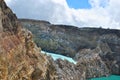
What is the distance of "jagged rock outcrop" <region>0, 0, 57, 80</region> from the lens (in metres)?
27.3

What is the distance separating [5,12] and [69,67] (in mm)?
38249

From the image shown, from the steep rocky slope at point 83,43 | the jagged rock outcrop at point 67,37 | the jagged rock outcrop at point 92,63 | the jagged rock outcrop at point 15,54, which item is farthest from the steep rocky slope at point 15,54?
the jagged rock outcrop at point 67,37

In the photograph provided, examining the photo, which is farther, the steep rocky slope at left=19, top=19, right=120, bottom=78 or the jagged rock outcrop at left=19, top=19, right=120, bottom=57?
the jagged rock outcrop at left=19, top=19, right=120, bottom=57

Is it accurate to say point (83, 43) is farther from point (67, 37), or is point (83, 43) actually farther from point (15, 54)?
point (15, 54)

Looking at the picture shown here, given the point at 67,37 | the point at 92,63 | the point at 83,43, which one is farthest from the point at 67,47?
the point at 92,63

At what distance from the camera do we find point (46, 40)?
11644cm

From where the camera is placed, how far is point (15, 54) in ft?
97.4

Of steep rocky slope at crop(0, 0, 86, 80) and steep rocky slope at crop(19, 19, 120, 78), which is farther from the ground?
steep rocky slope at crop(0, 0, 86, 80)

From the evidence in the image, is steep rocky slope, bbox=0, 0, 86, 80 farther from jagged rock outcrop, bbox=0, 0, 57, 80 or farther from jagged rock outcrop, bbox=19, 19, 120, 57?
jagged rock outcrop, bbox=19, 19, 120, 57

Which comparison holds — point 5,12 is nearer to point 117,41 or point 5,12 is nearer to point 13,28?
point 13,28

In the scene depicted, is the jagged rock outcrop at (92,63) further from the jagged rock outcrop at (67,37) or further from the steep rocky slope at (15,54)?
the steep rocky slope at (15,54)

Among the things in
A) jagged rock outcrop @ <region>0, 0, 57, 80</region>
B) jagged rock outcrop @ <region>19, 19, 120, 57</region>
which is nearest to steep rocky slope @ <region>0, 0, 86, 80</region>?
jagged rock outcrop @ <region>0, 0, 57, 80</region>

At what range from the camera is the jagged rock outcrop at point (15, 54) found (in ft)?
89.7

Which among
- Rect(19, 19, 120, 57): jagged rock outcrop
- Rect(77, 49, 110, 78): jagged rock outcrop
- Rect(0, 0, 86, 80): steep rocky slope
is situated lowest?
Rect(77, 49, 110, 78): jagged rock outcrop
